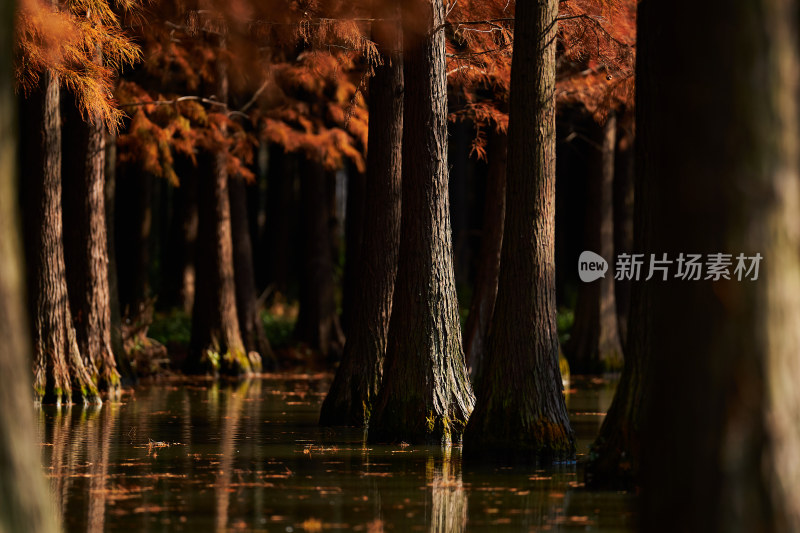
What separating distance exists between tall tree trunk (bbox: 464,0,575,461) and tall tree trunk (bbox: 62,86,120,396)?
8.77m

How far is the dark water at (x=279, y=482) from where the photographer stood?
25.6 feet

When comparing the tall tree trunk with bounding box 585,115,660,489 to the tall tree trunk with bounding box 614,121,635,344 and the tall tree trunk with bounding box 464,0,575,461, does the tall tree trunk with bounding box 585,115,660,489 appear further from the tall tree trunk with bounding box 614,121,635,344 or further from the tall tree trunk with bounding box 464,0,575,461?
the tall tree trunk with bounding box 614,121,635,344

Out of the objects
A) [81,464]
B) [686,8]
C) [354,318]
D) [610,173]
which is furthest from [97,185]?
[686,8]

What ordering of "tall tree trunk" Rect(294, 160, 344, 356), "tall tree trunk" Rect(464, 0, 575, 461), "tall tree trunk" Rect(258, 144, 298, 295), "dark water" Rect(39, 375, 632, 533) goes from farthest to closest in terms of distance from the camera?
"tall tree trunk" Rect(258, 144, 298, 295), "tall tree trunk" Rect(294, 160, 344, 356), "tall tree trunk" Rect(464, 0, 575, 461), "dark water" Rect(39, 375, 632, 533)

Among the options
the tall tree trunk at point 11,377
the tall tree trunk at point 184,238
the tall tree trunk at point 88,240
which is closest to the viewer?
the tall tree trunk at point 11,377

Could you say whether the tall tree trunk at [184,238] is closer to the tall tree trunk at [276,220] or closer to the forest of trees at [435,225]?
the forest of trees at [435,225]

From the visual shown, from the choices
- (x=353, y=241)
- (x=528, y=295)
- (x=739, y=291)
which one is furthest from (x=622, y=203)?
(x=739, y=291)

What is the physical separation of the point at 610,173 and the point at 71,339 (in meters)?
13.4

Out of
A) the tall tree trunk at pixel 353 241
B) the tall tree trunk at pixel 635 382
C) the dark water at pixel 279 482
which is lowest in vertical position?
the dark water at pixel 279 482

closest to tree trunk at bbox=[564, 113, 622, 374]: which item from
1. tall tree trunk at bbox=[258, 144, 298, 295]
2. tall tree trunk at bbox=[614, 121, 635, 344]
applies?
tall tree trunk at bbox=[614, 121, 635, 344]

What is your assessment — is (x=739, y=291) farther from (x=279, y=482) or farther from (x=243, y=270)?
(x=243, y=270)

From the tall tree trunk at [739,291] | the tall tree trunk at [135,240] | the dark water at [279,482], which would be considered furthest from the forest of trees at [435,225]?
the dark water at [279,482]

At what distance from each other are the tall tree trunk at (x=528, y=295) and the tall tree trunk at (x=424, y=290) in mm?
1264

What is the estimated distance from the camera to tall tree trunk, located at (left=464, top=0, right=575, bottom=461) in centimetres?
1069
